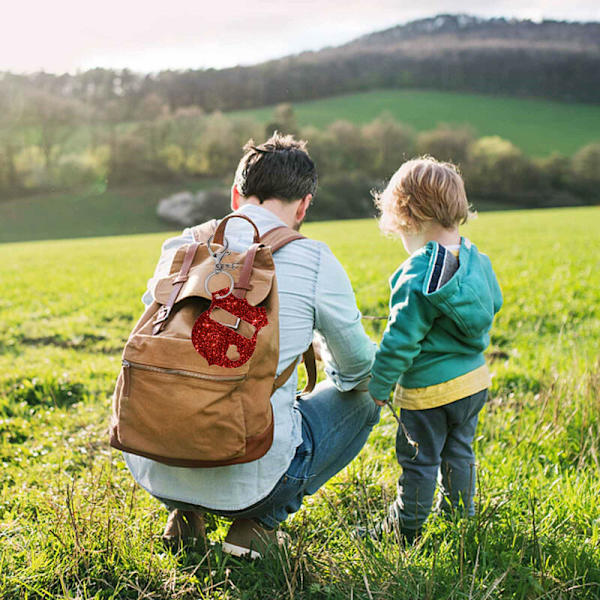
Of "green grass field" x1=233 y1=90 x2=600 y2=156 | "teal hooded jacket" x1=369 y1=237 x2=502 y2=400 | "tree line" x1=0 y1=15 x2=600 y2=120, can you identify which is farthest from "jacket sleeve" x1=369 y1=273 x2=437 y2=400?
"green grass field" x1=233 y1=90 x2=600 y2=156

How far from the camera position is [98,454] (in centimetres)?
333

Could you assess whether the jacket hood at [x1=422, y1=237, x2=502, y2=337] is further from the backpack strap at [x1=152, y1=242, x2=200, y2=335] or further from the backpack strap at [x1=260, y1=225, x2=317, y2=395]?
the backpack strap at [x1=152, y1=242, x2=200, y2=335]

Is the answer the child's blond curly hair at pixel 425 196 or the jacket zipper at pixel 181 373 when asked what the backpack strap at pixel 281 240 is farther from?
the child's blond curly hair at pixel 425 196

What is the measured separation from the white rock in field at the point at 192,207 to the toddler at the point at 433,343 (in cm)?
4331

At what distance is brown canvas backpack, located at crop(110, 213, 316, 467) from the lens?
74.4 inches

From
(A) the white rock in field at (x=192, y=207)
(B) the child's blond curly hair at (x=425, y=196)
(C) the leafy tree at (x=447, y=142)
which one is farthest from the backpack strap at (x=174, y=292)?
(C) the leafy tree at (x=447, y=142)

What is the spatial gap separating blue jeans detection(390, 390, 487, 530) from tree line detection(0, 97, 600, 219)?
4696 centimetres

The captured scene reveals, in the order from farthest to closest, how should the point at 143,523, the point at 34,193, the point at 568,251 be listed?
1. the point at 34,193
2. the point at 568,251
3. the point at 143,523

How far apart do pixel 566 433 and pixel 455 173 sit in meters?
1.73

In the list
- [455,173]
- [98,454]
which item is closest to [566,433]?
[455,173]

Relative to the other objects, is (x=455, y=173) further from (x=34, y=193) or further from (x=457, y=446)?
(x=34, y=193)

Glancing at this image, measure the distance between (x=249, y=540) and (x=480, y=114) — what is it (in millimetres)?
66474

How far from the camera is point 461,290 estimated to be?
2391 mm

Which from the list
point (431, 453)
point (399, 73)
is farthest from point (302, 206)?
point (399, 73)
